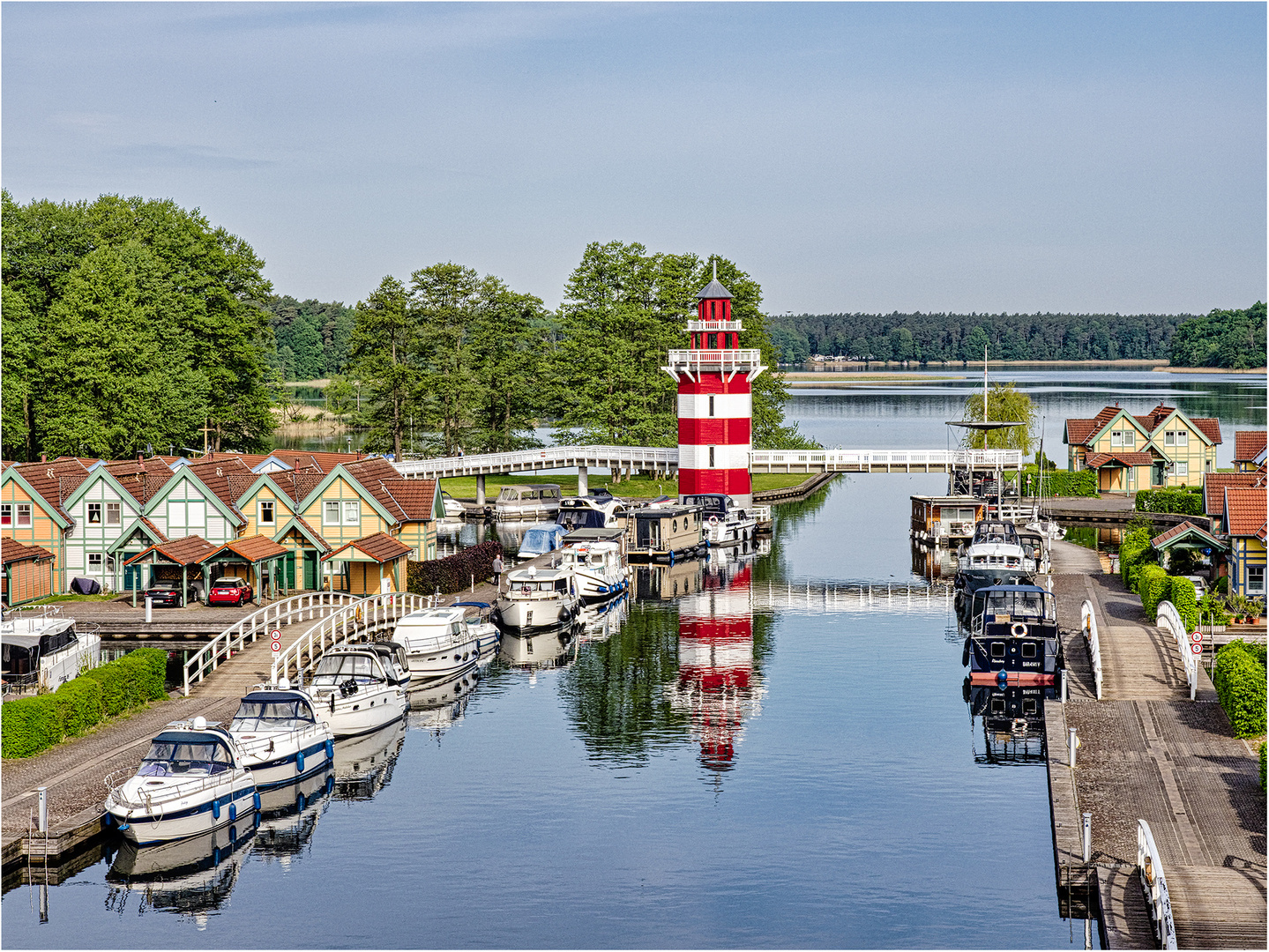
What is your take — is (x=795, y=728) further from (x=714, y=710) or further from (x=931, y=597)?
(x=931, y=597)

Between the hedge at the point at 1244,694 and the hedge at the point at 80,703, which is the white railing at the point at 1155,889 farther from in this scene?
the hedge at the point at 80,703

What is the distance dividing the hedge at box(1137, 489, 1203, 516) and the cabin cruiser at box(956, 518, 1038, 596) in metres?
18.9

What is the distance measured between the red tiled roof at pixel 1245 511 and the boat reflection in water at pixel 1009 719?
535 inches

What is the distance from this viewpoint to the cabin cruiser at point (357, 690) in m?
44.9

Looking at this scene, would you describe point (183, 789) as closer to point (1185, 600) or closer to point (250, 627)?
point (250, 627)

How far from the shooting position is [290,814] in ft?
126

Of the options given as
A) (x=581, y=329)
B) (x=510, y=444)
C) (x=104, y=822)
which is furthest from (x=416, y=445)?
(x=104, y=822)

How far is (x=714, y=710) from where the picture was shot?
49250mm

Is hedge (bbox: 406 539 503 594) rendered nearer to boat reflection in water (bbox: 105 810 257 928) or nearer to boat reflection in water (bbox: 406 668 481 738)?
boat reflection in water (bbox: 406 668 481 738)

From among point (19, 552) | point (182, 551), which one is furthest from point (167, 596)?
point (19, 552)

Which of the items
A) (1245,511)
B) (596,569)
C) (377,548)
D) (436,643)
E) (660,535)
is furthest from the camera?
(660,535)

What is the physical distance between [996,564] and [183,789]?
44.5m

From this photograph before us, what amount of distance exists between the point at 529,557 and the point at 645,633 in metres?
14.5

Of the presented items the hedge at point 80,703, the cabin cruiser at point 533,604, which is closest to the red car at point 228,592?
the cabin cruiser at point 533,604
